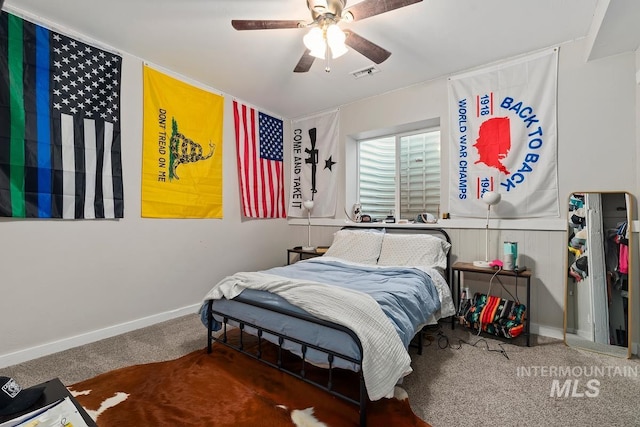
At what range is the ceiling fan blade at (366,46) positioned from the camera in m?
2.10

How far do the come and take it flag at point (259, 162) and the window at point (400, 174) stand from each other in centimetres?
119

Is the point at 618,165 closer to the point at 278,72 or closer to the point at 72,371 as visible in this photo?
the point at 278,72

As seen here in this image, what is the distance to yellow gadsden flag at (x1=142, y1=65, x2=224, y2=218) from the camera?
9.73 feet

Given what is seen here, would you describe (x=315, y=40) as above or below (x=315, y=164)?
above

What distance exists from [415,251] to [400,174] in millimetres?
1252

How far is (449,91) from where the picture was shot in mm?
3205

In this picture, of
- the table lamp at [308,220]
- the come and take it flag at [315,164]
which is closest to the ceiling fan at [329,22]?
the come and take it flag at [315,164]

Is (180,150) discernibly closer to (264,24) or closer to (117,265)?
(117,265)

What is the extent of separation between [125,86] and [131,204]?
1108mm

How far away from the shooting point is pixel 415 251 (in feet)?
9.73

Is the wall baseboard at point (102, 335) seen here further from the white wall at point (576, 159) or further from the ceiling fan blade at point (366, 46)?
the ceiling fan blade at point (366, 46)

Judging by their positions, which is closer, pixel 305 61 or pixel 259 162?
pixel 305 61

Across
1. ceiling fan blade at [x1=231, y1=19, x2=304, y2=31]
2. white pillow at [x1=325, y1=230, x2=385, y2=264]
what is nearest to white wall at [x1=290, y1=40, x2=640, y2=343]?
white pillow at [x1=325, y1=230, x2=385, y2=264]

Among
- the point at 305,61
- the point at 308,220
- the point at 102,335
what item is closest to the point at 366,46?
the point at 305,61
